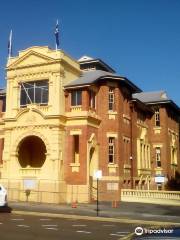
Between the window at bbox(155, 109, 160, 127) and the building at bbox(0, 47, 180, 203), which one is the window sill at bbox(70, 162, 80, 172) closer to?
the building at bbox(0, 47, 180, 203)

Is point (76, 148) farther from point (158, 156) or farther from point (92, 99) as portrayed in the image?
point (158, 156)

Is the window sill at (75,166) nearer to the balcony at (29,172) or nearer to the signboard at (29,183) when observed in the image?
the balcony at (29,172)

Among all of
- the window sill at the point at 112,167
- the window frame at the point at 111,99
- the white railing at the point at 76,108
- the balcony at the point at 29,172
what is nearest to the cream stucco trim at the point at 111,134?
the window frame at the point at 111,99

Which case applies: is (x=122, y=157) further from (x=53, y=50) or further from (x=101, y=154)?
(x=53, y=50)

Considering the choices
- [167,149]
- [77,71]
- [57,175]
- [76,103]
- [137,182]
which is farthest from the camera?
[167,149]

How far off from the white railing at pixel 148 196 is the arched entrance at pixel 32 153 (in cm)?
855

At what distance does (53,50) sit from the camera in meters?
33.5

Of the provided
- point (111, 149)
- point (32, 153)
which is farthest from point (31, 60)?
point (111, 149)

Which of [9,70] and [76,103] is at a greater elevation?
[9,70]

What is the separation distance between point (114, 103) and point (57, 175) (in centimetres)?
899

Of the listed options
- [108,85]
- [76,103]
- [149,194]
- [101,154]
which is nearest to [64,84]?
[76,103]

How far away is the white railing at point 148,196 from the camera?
33.6 metres

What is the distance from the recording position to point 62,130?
32406mm

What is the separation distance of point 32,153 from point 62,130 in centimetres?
560
